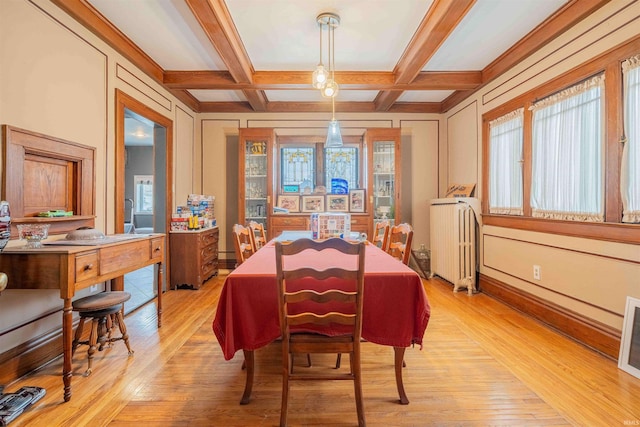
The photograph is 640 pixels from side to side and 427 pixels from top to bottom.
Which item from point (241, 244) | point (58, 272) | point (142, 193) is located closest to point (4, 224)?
point (58, 272)

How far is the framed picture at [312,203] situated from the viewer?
4.88 metres

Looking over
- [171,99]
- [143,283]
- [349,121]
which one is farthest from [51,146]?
[349,121]

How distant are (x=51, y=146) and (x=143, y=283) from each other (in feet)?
8.75

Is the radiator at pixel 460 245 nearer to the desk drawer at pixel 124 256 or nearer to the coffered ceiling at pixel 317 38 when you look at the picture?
the coffered ceiling at pixel 317 38

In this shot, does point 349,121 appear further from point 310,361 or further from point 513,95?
point 310,361

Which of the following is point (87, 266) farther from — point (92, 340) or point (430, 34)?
point (430, 34)

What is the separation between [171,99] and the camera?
4.21 m

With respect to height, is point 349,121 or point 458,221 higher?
point 349,121

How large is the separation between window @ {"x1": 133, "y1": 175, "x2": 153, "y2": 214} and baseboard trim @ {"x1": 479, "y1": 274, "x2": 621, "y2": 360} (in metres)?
8.49

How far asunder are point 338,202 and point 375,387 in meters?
3.24

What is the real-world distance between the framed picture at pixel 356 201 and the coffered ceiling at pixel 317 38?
1428 millimetres

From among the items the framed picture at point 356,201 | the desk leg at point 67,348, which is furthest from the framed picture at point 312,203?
the desk leg at point 67,348

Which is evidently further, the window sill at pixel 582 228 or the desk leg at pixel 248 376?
the window sill at pixel 582 228

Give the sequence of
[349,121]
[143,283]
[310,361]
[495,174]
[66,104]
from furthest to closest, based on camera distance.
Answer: [349,121], [143,283], [495,174], [66,104], [310,361]
